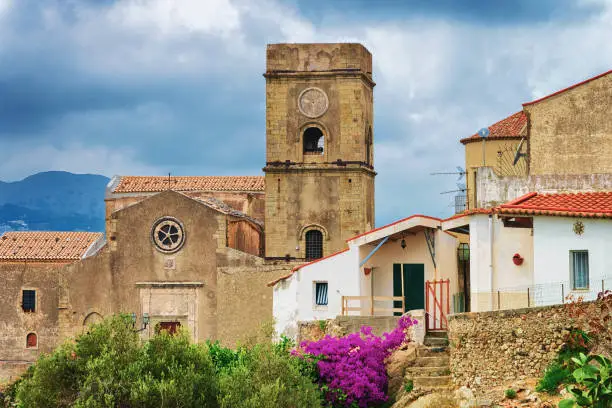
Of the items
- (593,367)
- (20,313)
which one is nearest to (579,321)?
(593,367)

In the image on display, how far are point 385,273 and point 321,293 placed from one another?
2460 millimetres

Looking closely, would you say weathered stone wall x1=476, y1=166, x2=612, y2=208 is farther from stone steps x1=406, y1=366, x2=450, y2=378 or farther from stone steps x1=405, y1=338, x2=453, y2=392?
stone steps x1=406, y1=366, x2=450, y2=378

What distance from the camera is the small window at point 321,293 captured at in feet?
141

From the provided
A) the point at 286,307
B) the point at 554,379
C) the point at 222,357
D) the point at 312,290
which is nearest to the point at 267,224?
the point at 286,307

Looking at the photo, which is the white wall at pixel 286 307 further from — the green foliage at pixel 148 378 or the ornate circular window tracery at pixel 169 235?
the ornate circular window tracery at pixel 169 235

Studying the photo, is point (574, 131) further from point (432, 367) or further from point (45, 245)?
point (45, 245)

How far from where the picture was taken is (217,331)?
179ft

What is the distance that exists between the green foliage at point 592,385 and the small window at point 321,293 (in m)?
15.7

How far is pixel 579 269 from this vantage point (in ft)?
106

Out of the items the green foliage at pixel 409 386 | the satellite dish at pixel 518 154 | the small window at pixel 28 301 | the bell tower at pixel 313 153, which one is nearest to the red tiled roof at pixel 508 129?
the satellite dish at pixel 518 154

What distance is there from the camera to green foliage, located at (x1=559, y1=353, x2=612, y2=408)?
2666 cm

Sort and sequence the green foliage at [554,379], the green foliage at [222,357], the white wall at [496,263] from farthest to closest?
the green foliage at [222,357] → the white wall at [496,263] → the green foliage at [554,379]

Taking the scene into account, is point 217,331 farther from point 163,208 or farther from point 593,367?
point 593,367

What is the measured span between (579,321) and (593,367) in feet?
10.3
